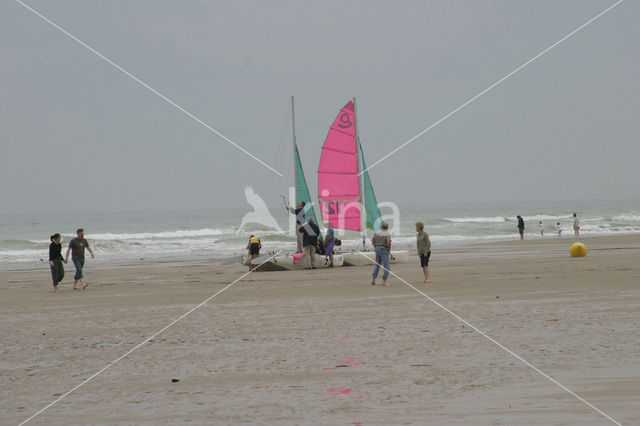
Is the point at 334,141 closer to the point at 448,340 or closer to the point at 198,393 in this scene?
the point at 448,340

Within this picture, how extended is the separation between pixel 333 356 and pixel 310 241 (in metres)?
13.9

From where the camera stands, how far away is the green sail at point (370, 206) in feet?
83.7

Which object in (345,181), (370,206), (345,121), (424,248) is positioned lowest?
(424,248)

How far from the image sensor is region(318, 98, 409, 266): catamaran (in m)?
25.5

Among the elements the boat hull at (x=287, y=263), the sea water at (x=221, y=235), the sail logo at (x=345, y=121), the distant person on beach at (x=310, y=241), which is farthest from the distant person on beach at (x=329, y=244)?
the sea water at (x=221, y=235)

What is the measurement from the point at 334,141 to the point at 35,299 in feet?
42.9

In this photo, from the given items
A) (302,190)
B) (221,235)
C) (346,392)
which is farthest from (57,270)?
(221,235)

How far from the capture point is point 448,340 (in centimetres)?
848

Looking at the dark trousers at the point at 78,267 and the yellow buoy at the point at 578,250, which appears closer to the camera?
the dark trousers at the point at 78,267

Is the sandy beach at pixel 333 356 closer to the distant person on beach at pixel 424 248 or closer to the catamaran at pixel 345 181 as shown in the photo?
the distant person on beach at pixel 424 248

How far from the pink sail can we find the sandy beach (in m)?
10.3

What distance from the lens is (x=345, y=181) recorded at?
83.8 feet

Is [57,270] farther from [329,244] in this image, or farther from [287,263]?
[329,244]

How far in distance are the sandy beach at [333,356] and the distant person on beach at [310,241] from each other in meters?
5.84
